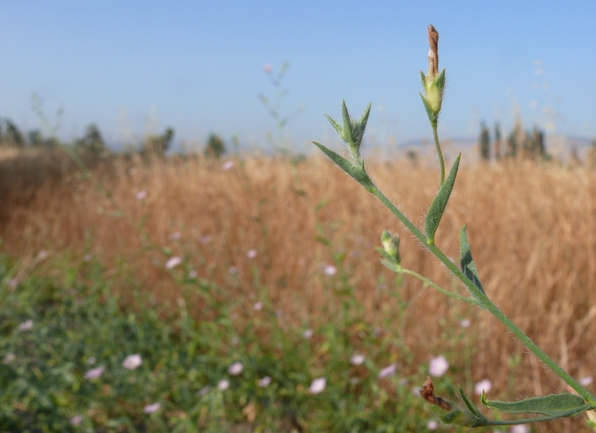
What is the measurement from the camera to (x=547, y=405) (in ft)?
0.95

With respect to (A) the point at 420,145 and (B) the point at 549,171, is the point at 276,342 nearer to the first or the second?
(B) the point at 549,171

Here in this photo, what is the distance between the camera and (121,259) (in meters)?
3.34

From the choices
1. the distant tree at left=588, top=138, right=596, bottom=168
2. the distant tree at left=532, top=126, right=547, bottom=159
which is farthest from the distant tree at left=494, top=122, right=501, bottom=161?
the distant tree at left=588, top=138, right=596, bottom=168

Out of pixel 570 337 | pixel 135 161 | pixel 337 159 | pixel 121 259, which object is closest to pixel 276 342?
pixel 570 337

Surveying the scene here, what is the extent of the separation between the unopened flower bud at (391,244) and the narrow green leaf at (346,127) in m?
0.10

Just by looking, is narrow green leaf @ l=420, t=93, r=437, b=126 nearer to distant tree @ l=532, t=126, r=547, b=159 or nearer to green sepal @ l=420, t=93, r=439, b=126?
green sepal @ l=420, t=93, r=439, b=126

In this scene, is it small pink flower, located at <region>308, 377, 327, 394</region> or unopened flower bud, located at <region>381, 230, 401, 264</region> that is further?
small pink flower, located at <region>308, 377, 327, 394</region>

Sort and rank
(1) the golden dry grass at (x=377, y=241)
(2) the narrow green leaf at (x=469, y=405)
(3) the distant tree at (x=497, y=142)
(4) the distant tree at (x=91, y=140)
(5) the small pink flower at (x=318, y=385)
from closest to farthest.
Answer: (2) the narrow green leaf at (x=469, y=405)
(5) the small pink flower at (x=318, y=385)
(1) the golden dry grass at (x=377, y=241)
(3) the distant tree at (x=497, y=142)
(4) the distant tree at (x=91, y=140)

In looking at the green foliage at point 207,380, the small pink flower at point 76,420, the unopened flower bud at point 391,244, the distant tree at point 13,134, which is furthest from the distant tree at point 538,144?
the distant tree at point 13,134

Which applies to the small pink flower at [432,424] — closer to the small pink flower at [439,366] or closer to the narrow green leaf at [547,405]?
the small pink flower at [439,366]

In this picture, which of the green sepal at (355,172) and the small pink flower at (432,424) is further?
the small pink flower at (432,424)

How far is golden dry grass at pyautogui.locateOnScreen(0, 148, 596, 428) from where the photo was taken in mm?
2143

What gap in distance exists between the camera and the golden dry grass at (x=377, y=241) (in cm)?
214

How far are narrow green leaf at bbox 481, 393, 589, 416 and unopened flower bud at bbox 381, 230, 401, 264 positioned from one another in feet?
0.38
